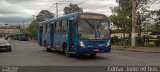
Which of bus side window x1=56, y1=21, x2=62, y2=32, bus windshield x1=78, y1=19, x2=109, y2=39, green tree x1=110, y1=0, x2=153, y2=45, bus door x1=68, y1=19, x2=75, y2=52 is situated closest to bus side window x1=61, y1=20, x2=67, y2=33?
bus side window x1=56, y1=21, x2=62, y2=32

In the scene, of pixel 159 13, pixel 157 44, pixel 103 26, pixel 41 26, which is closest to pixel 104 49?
pixel 103 26

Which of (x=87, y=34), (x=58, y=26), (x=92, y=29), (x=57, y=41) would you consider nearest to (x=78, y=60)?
(x=87, y=34)

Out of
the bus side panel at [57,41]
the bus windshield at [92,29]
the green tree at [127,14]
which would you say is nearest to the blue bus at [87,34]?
the bus windshield at [92,29]

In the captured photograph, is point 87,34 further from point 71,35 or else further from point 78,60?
point 78,60

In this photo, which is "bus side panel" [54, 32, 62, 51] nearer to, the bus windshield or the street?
the street

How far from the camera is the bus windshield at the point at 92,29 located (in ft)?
73.0

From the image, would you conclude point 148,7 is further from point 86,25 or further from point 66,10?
point 66,10

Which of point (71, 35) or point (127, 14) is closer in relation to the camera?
point (71, 35)

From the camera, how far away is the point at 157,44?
4259 centimetres

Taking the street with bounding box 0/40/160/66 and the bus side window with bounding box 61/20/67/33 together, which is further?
the bus side window with bounding box 61/20/67/33

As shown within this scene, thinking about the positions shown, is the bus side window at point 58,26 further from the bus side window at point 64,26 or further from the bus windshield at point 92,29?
the bus windshield at point 92,29

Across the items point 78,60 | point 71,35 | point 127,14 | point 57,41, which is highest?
point 127,14

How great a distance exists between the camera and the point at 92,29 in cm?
2231

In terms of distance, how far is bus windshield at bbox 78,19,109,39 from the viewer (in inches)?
876
